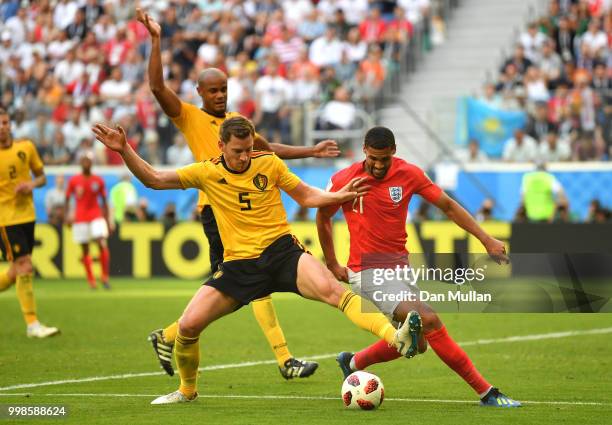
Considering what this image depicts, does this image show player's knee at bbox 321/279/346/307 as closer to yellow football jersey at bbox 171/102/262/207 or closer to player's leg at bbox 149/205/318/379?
player's leg at bbox 149/205/318/379

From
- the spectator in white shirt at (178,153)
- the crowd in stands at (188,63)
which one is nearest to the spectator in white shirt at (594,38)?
the crowd in stands at (188,63)

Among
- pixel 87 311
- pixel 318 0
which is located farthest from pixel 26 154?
pixel 318 0

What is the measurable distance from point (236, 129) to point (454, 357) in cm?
222

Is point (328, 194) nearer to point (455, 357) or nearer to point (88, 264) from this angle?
point (455, 357)

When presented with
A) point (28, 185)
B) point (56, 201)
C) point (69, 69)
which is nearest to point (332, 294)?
point (28, 185)

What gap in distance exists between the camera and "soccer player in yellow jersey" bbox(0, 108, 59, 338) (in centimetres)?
1443

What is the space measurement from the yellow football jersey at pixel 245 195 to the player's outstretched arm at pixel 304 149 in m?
0.75

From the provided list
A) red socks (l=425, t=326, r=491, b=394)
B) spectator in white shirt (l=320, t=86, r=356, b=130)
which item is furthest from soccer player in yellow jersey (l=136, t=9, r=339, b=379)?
spectator in white shirt (l=320, t=86, r=356, b=130)

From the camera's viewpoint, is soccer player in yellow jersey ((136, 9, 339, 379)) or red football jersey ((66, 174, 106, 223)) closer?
soccer player in yellow jersey ((136, 9, 339, 379))

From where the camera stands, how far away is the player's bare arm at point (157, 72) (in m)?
10.1

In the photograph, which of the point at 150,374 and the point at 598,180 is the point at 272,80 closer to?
the point at 598,180

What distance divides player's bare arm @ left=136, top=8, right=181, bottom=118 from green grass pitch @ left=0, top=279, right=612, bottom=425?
7.63 feet

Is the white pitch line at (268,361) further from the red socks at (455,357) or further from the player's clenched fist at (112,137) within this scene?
the red socks at (455,357)

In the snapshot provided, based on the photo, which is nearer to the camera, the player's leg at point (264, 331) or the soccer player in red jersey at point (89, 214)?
the player's leg at point (264, 331)
